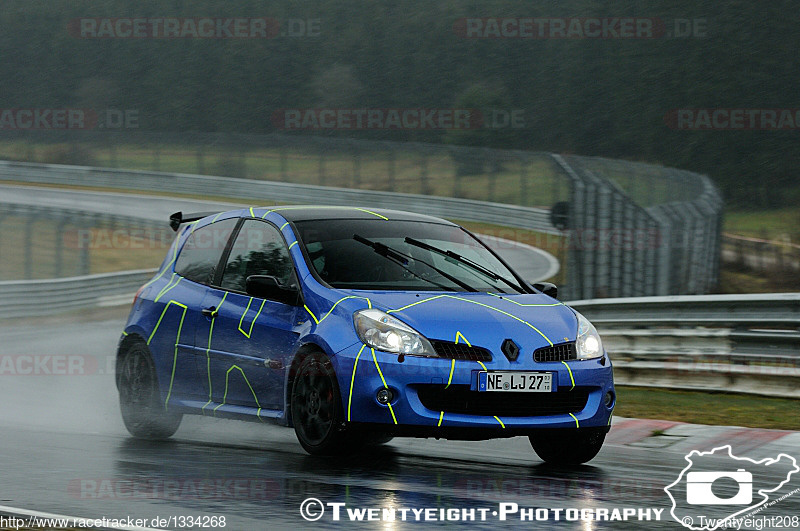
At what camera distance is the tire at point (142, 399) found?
8.52 metres

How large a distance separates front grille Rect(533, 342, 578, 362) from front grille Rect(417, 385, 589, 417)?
20 centimetres

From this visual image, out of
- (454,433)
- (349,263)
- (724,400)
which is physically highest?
(349,263)

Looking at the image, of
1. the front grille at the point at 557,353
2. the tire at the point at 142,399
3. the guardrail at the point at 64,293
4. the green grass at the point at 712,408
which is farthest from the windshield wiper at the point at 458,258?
the guardrail at the point at 64,293

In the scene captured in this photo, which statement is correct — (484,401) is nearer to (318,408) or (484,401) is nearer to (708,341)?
(318,408)

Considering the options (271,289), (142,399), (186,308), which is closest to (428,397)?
(271,289)

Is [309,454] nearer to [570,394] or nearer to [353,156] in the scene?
[570,394]

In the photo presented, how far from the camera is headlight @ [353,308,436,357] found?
21.7 feet

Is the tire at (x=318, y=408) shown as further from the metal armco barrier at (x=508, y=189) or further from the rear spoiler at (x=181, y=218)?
the metal armco barrier at (x=508, y=189)

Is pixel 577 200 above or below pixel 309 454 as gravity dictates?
above

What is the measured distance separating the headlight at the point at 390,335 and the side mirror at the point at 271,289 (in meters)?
0.59

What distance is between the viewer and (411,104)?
58.7 m

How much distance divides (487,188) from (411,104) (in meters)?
24.9

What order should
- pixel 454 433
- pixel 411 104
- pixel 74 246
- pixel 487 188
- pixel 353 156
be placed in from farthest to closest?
1. pixel 411 104
2. pixel 353 156
3. pixel 487 188
4. pixel 74 246
5. pixel 454 433

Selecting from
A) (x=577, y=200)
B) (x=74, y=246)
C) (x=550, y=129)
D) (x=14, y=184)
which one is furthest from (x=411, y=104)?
(x=577, y=200)
